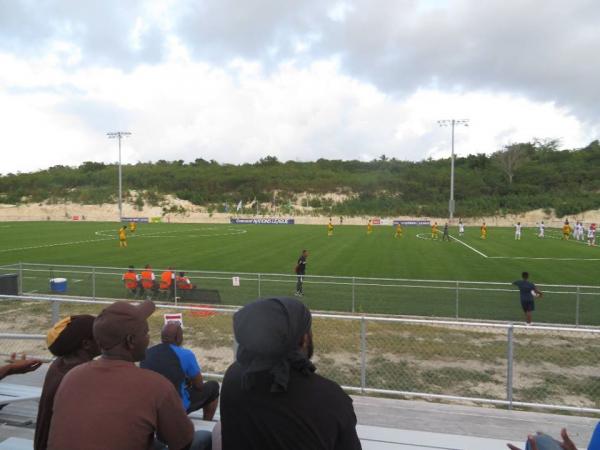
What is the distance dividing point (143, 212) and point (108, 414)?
9079 cm

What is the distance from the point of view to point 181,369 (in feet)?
14.0

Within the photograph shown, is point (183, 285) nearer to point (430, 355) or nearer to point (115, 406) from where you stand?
point (430, 355)

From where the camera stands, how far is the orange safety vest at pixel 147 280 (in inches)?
607

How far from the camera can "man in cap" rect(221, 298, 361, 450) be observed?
1.95 meters

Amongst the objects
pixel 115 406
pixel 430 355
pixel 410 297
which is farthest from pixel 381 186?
pixel 115 406

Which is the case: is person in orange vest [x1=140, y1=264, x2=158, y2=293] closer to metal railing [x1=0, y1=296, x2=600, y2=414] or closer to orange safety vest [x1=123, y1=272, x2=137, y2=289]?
orange safety vest [x1=123, y1=272, x2=137, y2=289]

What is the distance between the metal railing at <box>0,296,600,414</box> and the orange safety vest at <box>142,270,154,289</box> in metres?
2.81

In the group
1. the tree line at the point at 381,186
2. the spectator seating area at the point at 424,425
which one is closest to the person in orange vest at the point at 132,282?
the spectator seating area at the point at 424,425

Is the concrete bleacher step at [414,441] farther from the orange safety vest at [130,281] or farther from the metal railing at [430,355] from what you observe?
the orange safety vest at [130,281]

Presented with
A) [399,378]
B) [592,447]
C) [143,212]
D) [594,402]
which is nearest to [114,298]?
[399,378]

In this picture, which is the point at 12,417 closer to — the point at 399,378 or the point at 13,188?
the point at 399,378

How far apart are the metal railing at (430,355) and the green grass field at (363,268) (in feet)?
8.04

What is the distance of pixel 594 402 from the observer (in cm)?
770

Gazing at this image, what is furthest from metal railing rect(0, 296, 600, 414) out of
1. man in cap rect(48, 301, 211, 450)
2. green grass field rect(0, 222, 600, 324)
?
man in cap rect(48, 301, 211, 450)
